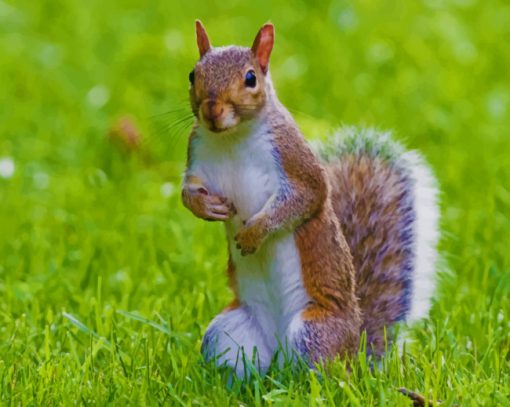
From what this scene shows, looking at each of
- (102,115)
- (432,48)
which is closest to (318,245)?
(102,115)

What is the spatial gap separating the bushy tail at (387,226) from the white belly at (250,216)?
0.29 m

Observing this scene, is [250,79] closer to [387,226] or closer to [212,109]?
[212,109]

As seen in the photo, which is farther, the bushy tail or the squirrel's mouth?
the bushy tail

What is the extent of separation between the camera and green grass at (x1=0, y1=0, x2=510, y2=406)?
276 centimetres

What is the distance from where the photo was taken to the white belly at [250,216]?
2746 millimetres

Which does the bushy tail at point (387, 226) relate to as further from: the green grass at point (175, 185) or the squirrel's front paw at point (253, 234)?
the squirrel's front paw at point (253, 234)

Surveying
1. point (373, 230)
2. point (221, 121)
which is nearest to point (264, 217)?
point (221, 121)

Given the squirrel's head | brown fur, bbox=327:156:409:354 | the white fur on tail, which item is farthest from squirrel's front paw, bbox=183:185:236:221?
the white fur on tail

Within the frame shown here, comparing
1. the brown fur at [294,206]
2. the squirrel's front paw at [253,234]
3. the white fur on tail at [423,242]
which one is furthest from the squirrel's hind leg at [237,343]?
the white fur on tail at [423,242]

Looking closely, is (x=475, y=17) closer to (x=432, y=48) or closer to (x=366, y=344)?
(x=432, y=48)

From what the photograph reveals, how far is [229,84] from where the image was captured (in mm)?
2631

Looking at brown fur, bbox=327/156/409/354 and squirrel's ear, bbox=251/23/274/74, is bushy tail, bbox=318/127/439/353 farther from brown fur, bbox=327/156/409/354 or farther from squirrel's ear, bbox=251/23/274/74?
squirrel's ear, bbox=251/23/274/74

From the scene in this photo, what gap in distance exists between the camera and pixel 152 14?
6.27 meters

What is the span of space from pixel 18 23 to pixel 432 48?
1958mm
